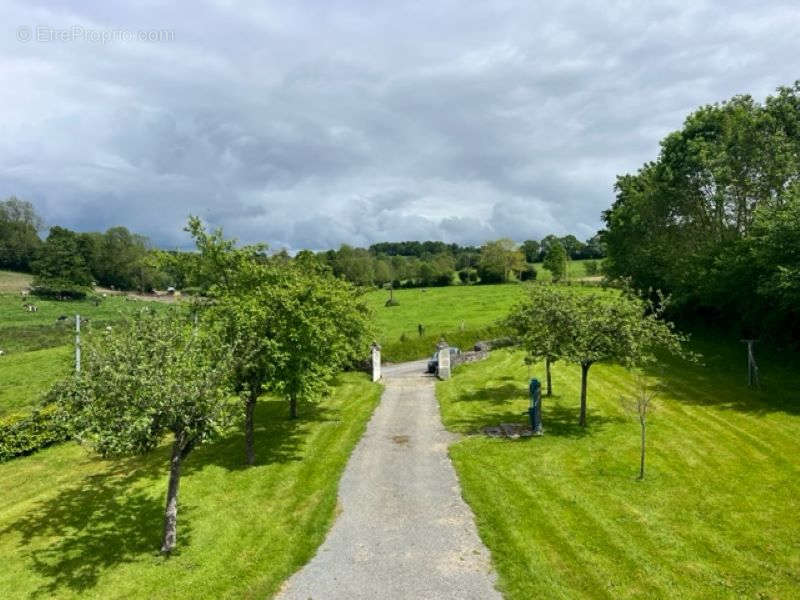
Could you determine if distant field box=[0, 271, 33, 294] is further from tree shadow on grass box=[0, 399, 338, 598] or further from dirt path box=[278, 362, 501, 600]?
dirt path box=[278, 362, 501, 600]

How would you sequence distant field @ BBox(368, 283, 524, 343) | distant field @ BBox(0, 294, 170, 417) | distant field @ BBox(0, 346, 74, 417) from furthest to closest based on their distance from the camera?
distant field @ BBox(368, 283, 524, 343) → distant field @ BBox(0, 346, 74, 417) → distant field @ BBox(0, 294, 170, 417)

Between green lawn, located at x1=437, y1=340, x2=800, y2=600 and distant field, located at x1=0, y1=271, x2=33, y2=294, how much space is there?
111168 mm

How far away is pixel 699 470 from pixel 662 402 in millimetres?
9761

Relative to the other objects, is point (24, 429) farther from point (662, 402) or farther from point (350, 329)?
point (662, 402)

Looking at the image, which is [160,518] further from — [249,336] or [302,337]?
[302,337]

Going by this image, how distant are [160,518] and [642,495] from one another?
1542cm

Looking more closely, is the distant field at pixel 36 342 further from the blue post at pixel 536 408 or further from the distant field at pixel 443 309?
the distant field at pixel 443 309

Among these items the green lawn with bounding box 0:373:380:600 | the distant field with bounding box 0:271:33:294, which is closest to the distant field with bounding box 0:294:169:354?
the distant field with bounding box 0:271:33:294

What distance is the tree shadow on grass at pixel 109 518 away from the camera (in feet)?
43.2

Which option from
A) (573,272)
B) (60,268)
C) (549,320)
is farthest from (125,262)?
(549,320)

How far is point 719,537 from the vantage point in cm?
1386

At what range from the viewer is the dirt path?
11.8 m

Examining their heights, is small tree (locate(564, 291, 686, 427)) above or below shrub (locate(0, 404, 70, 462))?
above

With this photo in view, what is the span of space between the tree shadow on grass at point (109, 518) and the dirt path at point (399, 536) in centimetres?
401
